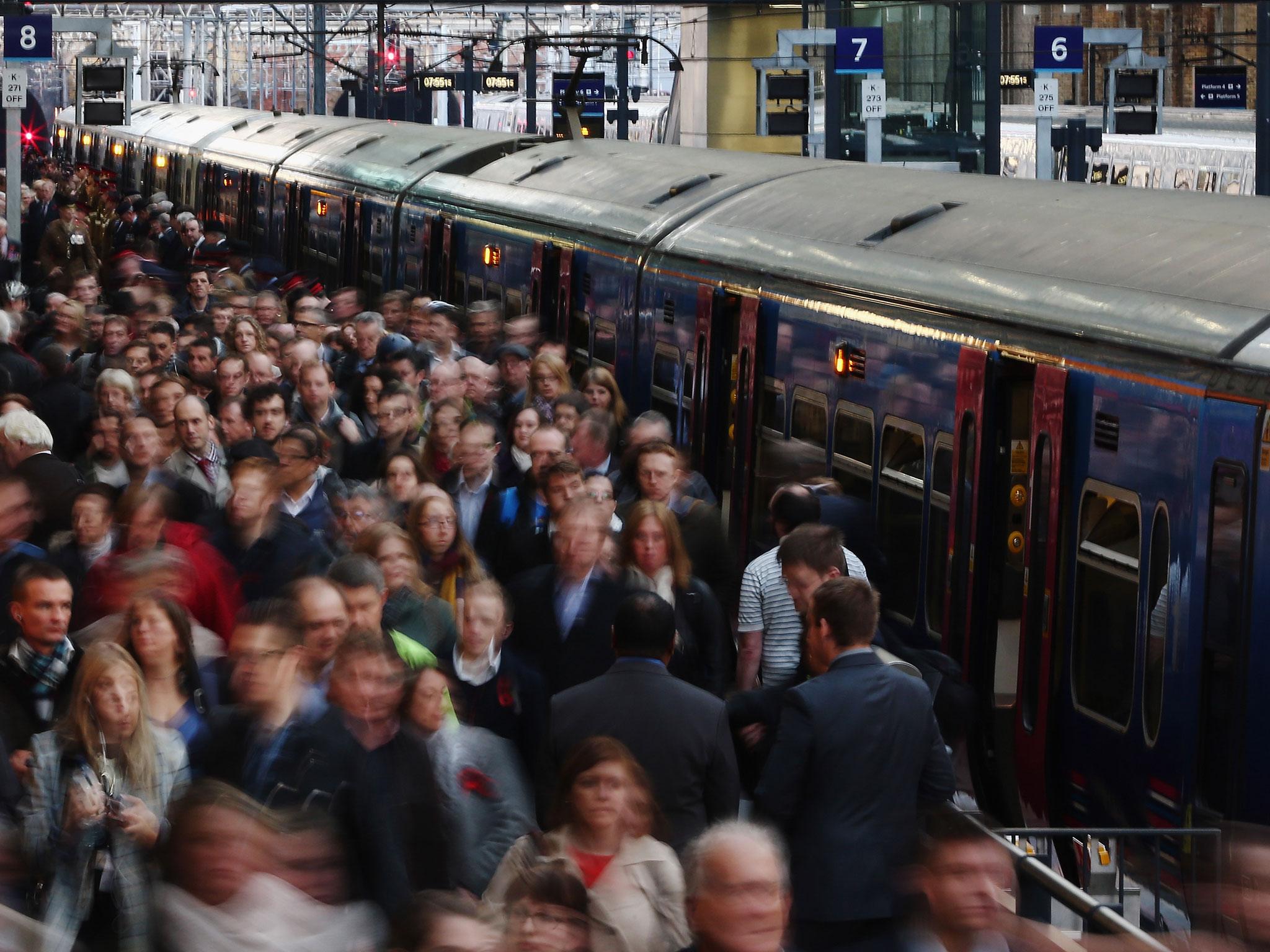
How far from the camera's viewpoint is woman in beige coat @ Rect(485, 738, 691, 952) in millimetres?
4758

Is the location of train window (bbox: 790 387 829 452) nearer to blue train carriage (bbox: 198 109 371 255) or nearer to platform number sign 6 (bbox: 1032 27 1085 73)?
blue train carriage (bbox: 198 109 371 255)

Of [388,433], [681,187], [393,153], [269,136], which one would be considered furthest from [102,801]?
[269,136]

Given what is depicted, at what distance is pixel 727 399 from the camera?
12547 mm

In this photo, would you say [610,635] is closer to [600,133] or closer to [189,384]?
[189,384]

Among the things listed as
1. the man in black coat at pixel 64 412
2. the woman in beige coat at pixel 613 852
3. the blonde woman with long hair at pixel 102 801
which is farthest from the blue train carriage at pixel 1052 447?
the man in black coat at pixel 64 412

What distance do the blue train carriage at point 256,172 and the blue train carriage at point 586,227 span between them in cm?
954

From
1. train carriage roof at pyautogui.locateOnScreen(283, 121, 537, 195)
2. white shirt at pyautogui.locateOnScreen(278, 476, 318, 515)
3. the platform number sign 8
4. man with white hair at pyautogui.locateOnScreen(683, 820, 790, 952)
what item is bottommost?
white shirt at pyautogui.locateOnScreen(278, 476, 318, 515)

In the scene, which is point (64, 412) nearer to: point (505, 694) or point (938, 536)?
point (938, 536)

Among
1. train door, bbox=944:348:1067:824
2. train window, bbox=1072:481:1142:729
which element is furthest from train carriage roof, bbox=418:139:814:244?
train window, bbox=1072:481:1142:729

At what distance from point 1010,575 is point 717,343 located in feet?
13.7

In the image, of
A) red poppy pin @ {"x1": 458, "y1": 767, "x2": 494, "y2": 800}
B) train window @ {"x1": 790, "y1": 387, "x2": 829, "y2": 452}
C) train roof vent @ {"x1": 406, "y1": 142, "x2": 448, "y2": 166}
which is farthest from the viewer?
train roof vent @ {"x1": 406, "y1": 142, "x2": 448, "y2": 166}

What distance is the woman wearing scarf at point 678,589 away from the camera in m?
7.54

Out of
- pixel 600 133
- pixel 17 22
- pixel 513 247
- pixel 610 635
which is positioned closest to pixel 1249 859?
pixel 610 635

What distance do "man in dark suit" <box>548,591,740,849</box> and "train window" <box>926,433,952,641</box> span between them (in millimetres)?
3137
